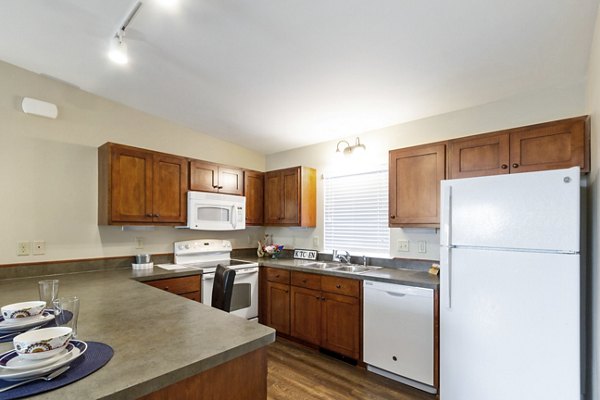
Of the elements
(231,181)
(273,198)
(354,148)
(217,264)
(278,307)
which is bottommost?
(278,307)

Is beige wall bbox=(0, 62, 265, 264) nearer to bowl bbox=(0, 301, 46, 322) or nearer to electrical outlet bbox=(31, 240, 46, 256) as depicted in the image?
electrical outlet bbox=(31, 240, 46, 256)

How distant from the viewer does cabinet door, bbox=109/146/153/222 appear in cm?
283

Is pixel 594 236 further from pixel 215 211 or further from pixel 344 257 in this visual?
pixel 215 211

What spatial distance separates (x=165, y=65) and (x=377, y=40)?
69.2 inches

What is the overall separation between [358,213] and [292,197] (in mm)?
877

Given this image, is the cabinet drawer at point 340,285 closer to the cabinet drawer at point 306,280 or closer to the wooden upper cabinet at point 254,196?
the cabinet drawer at point 306,280

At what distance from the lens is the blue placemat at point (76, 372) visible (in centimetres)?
82

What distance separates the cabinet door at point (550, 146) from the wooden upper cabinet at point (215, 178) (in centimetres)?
296

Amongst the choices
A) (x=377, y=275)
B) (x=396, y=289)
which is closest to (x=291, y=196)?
(x=377, y=275)

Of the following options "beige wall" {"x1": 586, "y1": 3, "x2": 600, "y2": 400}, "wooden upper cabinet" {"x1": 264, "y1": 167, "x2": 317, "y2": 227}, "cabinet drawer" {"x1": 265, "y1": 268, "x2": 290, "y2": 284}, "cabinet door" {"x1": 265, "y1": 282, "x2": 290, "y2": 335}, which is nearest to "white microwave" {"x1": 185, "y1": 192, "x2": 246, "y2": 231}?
"wooden upper cabinet" {"x1": 264, "y1": 167, "x2": 317, "y2": 227}

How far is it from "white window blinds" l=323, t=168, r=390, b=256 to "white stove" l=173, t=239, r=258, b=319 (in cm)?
107

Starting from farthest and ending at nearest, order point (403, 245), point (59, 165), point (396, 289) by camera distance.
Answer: point (403, 245) → point (59, 165) → point (396, 289)

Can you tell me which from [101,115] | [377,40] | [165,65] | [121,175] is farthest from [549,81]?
[101,115]

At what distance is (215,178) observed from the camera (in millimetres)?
3645
